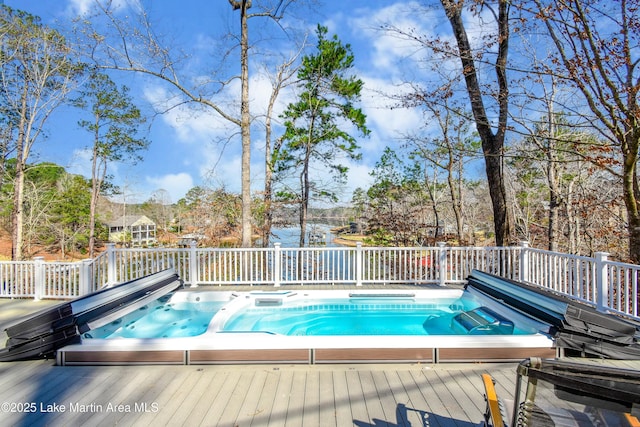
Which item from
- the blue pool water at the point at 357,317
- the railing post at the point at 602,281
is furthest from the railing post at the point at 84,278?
the railing post at the point at 602,281

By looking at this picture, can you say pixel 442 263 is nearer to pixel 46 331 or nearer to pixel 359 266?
pixel 359 266

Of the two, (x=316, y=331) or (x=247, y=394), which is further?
(x=316, y=331)

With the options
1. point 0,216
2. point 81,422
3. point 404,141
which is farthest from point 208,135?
point 0,216

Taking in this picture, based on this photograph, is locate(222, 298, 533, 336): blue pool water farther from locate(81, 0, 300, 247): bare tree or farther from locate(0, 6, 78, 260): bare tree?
locate(0, 6, 78, 260): bare tree

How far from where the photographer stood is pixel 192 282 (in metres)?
6.07

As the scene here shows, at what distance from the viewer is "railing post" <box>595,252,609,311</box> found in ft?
13.4

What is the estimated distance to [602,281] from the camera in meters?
4.12

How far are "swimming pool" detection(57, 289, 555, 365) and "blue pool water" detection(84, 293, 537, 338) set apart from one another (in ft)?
0.05

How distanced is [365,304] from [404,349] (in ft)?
8.63

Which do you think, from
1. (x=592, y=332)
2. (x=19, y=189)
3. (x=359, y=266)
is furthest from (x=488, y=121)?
(x=19, y=189)

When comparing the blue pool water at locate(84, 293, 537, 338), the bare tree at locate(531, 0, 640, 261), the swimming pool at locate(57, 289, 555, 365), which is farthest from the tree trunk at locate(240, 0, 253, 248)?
the bare tree at locate(531, 0, 640, 261)

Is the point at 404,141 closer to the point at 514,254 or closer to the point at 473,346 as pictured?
the point at 514,254

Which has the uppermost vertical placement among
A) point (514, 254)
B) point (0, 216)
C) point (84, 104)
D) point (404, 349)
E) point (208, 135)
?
point (84, 104)

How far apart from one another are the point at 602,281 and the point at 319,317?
4.15 metres
